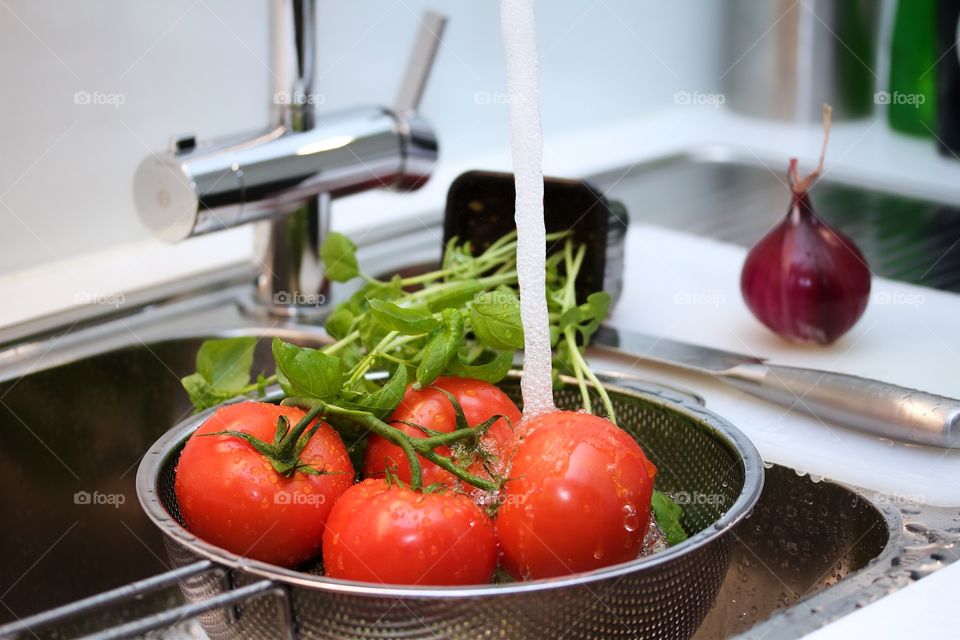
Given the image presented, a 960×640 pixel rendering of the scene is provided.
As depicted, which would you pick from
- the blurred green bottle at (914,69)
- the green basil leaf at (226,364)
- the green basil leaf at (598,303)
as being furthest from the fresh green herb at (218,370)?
the blurred green bottle at (914,69)

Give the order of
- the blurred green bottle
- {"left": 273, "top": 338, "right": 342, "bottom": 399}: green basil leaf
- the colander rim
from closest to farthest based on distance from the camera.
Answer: the colander rim < {"left": 273, "top": 338, "right": 342, "bottom": 399}: green basil leaf < the blurred green bottle

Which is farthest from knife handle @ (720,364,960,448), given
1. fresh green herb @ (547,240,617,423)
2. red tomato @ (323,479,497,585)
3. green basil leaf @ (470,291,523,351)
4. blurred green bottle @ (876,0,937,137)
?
blurred green bottle @ (876,0,937,137)

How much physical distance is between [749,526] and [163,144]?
0.62 metres

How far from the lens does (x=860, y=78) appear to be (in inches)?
59.0

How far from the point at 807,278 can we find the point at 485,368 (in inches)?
12.5

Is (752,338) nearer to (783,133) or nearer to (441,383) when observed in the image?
(441,383)

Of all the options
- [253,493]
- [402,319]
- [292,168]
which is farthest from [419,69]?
[253,493]

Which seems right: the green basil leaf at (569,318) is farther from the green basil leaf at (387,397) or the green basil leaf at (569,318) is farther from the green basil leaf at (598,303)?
the green basil leaf at (387,397)

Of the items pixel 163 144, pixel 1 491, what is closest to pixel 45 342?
pixel 1 491

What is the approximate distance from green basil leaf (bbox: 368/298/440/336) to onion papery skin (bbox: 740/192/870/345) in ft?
1.09

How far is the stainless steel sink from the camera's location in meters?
0.72

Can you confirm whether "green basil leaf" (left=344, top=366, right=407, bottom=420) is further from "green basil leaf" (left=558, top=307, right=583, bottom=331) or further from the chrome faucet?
the chrome faucet

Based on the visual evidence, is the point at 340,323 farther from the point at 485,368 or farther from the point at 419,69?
the point at 419,69

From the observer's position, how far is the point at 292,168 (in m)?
0.89
